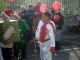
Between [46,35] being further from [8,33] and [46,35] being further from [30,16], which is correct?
[30,16]

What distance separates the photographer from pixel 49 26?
24.0 feet

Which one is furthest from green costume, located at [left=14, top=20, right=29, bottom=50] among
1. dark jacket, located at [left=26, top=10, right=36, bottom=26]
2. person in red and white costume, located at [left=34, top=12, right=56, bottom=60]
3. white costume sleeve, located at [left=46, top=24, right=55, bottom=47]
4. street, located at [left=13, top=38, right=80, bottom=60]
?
dark jacket, located at [left=26, top=10, right=36, bottom=26]

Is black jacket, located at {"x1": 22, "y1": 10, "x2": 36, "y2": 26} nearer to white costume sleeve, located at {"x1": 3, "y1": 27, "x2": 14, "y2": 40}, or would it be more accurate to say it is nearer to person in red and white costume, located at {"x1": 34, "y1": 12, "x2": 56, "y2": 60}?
person in red and white costume, located at {"x1": 34, "y1": 12, "x2": 56, "y2": 60}

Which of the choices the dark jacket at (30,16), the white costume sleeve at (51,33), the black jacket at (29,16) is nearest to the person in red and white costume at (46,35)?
the white costume sleeve at (51,33)

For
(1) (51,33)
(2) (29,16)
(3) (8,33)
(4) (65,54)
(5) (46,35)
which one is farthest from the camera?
(2) (29,16)

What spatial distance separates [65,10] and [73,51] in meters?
7.27

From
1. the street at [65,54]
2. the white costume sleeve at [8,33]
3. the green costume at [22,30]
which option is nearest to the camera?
the white costume sleeve at [8,33]

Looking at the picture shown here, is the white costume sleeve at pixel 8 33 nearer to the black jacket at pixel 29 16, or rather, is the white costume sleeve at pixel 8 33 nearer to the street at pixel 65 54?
the street at pixel 65 54

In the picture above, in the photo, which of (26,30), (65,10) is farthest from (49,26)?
(65,10)

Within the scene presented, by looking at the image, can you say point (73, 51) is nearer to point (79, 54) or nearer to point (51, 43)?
point (79, 54)

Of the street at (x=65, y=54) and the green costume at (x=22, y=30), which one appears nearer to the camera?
the green costume at (x=22, y=30)

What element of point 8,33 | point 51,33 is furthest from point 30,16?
point 8,33

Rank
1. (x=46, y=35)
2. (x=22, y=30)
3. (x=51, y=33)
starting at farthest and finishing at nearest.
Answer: (x=22, y=30) < (x=46, y=35) < (x=51, y=33)

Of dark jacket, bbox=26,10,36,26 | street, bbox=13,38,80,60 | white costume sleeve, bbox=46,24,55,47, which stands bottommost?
street, bbox=13,38,80,60
